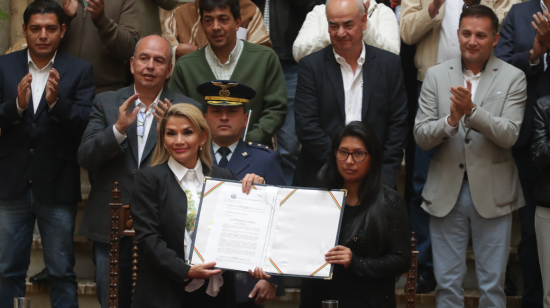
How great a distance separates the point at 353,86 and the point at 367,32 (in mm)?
569

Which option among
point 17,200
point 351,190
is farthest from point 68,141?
point 351,190

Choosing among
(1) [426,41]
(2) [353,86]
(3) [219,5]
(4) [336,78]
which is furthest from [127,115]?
(1) [426,41]

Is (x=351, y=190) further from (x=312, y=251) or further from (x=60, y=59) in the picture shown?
(x=60, y=59)

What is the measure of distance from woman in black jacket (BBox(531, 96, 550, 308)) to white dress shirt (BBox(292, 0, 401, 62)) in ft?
3.70

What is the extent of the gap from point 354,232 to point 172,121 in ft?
3.13

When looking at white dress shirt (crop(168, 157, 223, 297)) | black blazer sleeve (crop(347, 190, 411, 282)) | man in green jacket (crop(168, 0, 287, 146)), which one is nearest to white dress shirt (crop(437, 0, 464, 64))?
man in green jacket (crop(168, 0, 287, 146))

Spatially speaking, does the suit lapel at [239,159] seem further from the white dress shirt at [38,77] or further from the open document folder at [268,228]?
the white dress shirt at [38,77]

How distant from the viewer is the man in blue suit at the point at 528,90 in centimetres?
438

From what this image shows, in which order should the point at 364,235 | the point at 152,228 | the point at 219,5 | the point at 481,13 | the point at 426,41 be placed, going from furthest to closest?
the point at 426,41 < the point at 219,5 < the point at 481,13 < the point at 364,235 < the point at 152,228

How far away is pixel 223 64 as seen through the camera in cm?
449

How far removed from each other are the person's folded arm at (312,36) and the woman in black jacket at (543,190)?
1509mm

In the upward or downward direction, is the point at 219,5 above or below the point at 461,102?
above

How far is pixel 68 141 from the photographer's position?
438cm

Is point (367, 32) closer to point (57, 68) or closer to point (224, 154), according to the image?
point (224, 154)
